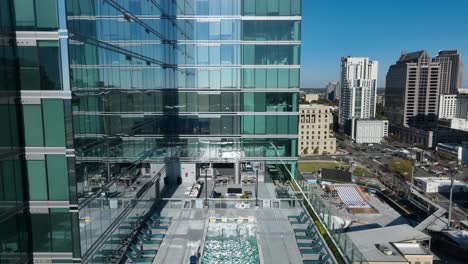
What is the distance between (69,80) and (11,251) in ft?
11.6

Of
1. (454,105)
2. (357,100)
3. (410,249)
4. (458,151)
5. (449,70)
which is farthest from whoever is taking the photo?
(449,70)

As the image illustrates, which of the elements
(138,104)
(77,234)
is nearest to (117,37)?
(138,104)

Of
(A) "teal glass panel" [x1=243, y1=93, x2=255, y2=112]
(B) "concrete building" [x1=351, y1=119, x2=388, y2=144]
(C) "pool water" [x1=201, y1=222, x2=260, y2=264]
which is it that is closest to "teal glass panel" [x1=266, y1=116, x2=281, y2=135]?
(A) "teal glass panel" [x1=243, y1=93, x2=255, y2=112]

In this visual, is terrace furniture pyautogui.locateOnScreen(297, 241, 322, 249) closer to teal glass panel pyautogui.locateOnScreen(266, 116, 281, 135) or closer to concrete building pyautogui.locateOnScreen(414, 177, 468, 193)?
teal glass panel pyautogui.locateOnScreen(266, 116, 281, 135)

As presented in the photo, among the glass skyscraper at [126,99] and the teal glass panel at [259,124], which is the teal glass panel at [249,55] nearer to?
the glass skyscraper at [126,99]

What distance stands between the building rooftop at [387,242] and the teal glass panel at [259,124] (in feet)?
31.1

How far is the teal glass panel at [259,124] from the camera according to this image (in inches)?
758

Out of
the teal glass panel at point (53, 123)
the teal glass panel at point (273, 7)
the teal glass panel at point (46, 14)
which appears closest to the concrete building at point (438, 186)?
the teal glass panel at point (273, 7)

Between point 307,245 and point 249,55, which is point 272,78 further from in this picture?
point 307,245

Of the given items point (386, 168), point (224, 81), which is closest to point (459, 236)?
point (224, 81)

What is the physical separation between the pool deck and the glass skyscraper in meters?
2.38

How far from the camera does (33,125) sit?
687 cm

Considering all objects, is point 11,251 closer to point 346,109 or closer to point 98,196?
point 98,196

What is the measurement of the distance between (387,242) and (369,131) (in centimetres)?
7962
